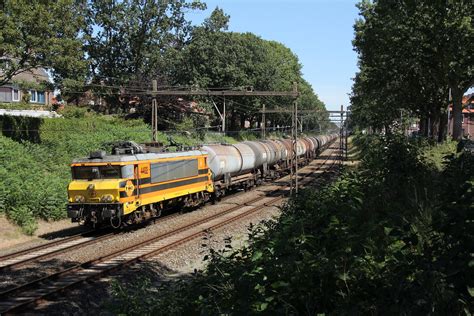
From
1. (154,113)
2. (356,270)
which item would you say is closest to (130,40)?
(154,113)

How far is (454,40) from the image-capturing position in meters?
24.9

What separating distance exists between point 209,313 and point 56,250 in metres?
11.0

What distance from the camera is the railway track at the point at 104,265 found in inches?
434

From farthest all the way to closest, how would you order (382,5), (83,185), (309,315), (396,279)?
(382,5)
(83,185)
(309,315)
(396,279)

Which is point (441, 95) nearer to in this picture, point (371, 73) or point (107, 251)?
point (371, 73)

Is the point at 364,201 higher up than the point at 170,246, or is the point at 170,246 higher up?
the point at 364,201

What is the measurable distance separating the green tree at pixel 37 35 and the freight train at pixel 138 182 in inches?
298

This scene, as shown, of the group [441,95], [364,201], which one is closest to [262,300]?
[364,201]

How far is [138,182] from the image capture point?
18.6 m

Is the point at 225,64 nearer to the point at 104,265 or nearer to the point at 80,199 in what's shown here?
the point at 80,199

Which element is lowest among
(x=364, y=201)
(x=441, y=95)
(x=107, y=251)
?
(x=107, y=251)

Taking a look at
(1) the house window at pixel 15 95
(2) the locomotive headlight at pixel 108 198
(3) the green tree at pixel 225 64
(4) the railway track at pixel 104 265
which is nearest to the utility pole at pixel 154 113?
(4) the railway track at pixel 104 265

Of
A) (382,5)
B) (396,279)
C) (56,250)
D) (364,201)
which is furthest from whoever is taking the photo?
(382,5)

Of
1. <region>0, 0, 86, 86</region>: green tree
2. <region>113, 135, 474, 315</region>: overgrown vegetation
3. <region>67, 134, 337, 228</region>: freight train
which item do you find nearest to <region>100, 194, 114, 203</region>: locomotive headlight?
<region>67, 134, 337, 228</region>: freight train
